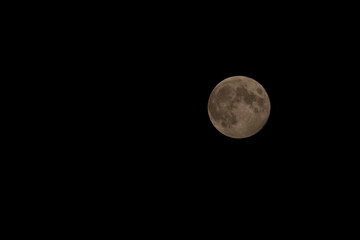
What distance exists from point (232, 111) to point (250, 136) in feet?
1.85

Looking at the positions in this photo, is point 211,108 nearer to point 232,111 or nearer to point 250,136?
point 232,111

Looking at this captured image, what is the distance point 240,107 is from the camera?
4.45 m

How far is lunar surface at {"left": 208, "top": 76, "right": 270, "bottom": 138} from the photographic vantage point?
4453mm

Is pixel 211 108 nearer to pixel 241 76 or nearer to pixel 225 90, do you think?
pixel 225 90

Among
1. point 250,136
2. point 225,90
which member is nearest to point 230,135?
point 250,136

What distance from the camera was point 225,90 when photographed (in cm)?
457

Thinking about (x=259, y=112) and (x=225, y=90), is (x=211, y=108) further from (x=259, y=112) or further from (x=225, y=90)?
(x=259, y=112)

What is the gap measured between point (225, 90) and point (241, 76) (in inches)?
15.3

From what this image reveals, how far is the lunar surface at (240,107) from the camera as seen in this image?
14.6 feet

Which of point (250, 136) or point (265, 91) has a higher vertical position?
point (265, 91)

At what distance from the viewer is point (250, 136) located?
469cm

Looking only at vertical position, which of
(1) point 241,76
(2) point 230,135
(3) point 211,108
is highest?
(1) point 241,76

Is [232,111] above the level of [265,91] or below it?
below

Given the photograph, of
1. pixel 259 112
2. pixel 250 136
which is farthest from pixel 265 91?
pixel 250 136
